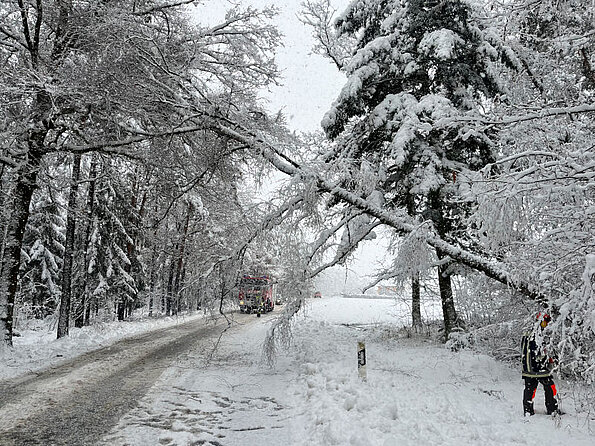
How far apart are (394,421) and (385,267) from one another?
10978mm

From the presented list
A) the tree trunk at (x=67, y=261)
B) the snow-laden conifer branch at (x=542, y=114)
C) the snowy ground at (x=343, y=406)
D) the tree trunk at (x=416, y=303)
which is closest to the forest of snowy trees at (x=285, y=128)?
the tree trunk at (x=67, y=261)

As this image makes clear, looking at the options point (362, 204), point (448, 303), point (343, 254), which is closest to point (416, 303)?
point (448, 303)

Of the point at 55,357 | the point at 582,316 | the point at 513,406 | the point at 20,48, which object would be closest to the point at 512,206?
the point at 582,316

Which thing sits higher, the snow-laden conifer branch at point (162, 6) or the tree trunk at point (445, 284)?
the snow-laden conifer branch at point (162, 6)

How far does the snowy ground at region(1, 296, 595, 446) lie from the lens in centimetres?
496

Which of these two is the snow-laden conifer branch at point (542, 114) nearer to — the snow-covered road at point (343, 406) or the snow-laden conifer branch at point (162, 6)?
the snow-covered road at point (343, 406)

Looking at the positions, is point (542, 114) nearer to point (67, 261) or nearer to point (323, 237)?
point (323, 237)

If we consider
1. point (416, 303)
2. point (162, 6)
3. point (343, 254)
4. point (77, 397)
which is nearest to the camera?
point (77, 397)

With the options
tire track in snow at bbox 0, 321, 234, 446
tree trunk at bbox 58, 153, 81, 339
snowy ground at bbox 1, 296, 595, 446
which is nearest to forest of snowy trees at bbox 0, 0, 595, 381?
tree trunk at bbox 58, 153, 81, 339

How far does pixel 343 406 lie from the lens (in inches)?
237

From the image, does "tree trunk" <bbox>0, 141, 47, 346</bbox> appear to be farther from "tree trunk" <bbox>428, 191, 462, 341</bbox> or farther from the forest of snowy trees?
"tree trunk" <bbox>428, 191, 462, 341</bbox>

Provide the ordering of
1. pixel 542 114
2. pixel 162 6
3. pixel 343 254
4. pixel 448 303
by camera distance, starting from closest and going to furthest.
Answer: pixel 542 114
pixel 162 6
pixel 343 254
pixel 448 303

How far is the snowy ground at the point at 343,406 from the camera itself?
4.96m

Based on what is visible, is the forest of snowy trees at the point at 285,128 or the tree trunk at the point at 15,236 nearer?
the forest of snowy trees at the point at 285,128
